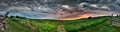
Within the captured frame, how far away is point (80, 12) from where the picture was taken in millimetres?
2436

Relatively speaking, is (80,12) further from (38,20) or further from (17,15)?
(17,15)

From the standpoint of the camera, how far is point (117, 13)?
2.41m

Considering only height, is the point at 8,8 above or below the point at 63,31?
above

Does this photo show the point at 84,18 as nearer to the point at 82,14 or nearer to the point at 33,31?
the point at 82,14

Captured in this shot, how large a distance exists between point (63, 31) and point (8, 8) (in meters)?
0.79

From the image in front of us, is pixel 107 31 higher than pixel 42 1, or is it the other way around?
pixel 42 1

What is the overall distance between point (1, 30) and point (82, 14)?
3.59ft

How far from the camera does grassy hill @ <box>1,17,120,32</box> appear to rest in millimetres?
2451

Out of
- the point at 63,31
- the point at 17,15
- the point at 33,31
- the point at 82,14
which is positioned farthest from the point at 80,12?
the point at 17,15

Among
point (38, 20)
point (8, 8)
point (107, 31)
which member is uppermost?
point (8, 8)

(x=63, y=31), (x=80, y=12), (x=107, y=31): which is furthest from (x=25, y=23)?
(x=107, y=31)

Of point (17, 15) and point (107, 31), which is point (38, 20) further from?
point (107, 31)

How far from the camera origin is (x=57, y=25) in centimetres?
247

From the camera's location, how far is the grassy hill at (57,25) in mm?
2451
